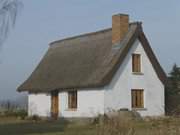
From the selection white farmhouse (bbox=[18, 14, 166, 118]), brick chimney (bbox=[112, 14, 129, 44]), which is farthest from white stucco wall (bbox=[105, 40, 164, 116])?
brick chimney (bbox=[112, 14, 129, 44])

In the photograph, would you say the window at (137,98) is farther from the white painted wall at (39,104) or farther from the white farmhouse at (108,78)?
the white painted wall at (39,104)

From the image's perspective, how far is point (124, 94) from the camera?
40.7 m

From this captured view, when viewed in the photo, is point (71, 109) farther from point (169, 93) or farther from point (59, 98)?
point (169, 93)

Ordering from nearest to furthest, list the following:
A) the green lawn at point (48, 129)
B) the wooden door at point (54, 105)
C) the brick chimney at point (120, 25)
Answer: the green lawn at point (48, 129) < the brick chimney at point (120, 25) < the wooden door at point (54, 105)

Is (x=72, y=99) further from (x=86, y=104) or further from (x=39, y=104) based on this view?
(x=39, y=104)

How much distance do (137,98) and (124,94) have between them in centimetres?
182

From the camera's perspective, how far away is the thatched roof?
4044 centimetres

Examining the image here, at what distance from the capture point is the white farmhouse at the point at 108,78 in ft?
131

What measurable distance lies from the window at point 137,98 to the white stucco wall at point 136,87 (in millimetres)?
292

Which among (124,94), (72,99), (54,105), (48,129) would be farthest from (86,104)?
(48,129)

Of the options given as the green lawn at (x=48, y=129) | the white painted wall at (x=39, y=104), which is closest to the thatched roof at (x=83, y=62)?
the white painted wall at (x=39, y=104)

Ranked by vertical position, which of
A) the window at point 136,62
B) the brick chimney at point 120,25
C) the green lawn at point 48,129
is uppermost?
the brick chimney at point 120,25

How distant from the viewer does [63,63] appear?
47.3m

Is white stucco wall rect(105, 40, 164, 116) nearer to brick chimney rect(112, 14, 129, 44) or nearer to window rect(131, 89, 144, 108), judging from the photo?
window rect(131, 89, 144, 108)
